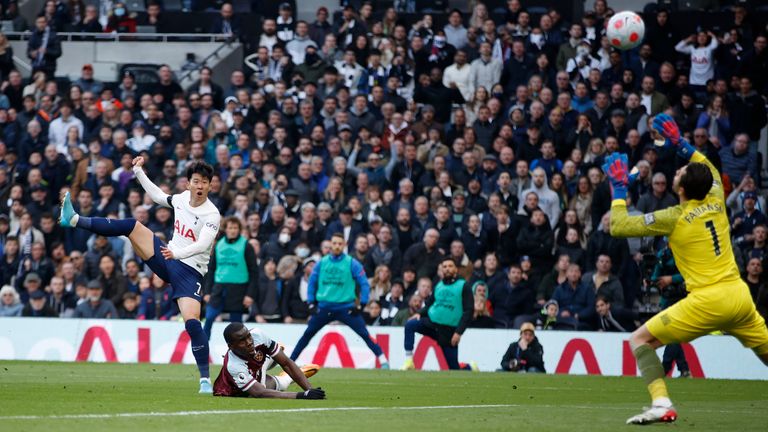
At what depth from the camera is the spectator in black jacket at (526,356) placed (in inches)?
826

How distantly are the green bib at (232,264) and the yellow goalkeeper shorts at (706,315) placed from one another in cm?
1160

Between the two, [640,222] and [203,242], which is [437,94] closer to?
[203,242]

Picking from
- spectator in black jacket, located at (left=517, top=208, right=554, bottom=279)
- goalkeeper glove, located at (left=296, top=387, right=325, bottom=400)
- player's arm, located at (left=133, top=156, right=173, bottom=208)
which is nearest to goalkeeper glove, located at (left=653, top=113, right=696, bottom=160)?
goalkeeper glove, located at (left=296, top=387, right=325, bottom=400)

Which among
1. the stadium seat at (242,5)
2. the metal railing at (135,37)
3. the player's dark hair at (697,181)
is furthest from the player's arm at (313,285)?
the stadium seat at (242,5)

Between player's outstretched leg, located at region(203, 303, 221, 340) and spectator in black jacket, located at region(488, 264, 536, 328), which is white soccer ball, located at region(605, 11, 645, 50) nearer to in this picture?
spectator in black jacket, located at region(488, 264, 536, 328)

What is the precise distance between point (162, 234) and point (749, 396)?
500 inches

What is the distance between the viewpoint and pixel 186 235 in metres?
14.1

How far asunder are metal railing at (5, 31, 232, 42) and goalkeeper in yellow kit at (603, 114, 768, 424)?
21361mm

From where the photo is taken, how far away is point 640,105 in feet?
78.7

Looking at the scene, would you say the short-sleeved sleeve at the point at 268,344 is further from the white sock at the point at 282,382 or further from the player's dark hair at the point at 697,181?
the player's dark hair at the point at 697,181

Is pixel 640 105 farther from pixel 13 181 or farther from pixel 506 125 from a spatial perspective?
pixel 13 181

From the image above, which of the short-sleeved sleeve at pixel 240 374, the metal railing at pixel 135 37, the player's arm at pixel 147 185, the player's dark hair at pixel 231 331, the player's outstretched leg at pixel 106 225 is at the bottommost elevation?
the short-sleeved sleeve at pixel 240 374

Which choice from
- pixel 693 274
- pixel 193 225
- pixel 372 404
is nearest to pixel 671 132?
pixel 693 274

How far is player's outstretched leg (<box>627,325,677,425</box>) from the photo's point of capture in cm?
1014
